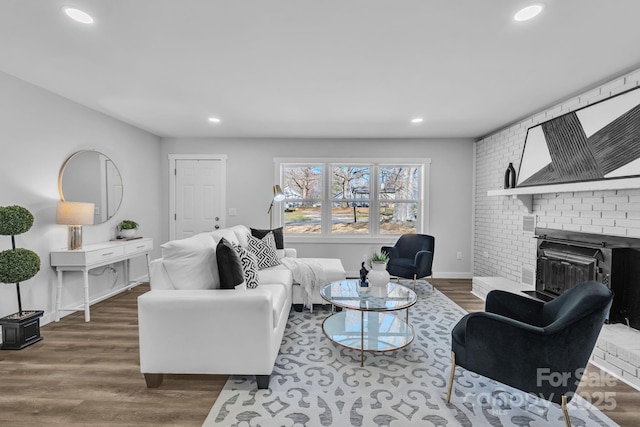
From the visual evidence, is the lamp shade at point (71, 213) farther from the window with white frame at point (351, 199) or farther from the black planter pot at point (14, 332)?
the window with white frame at point (351, 199)

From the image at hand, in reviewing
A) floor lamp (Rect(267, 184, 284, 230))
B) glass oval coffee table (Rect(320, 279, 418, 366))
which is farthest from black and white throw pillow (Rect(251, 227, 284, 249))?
glass oval coffee table (Rect(320, 279, 418, 366))

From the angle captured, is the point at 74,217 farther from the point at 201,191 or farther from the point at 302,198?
the point at 302,198

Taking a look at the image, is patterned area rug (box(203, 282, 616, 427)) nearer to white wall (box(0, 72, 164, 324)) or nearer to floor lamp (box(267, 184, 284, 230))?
floor lamp (box(267, 184, 284, 230))

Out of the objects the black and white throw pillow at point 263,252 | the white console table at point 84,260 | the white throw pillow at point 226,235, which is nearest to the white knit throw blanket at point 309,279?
the black and white throw pillow at point 263,252

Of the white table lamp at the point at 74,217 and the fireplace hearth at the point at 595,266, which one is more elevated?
the white table lamp at the point at 74,217

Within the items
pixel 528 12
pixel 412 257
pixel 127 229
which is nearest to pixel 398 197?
pixel 412 257

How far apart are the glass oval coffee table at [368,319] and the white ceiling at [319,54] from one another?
1962 millimetres

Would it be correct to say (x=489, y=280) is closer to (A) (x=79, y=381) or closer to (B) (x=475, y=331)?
(B) (x=475, y=331)

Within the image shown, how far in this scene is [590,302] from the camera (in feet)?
4.85

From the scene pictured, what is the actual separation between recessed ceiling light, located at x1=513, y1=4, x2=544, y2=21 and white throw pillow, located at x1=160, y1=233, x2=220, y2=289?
8.52 feet

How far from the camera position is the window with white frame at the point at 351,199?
5145 millimetres

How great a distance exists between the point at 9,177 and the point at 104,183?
113 centimetres

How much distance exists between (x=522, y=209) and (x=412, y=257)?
1582mm

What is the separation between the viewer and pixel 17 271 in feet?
8.06
